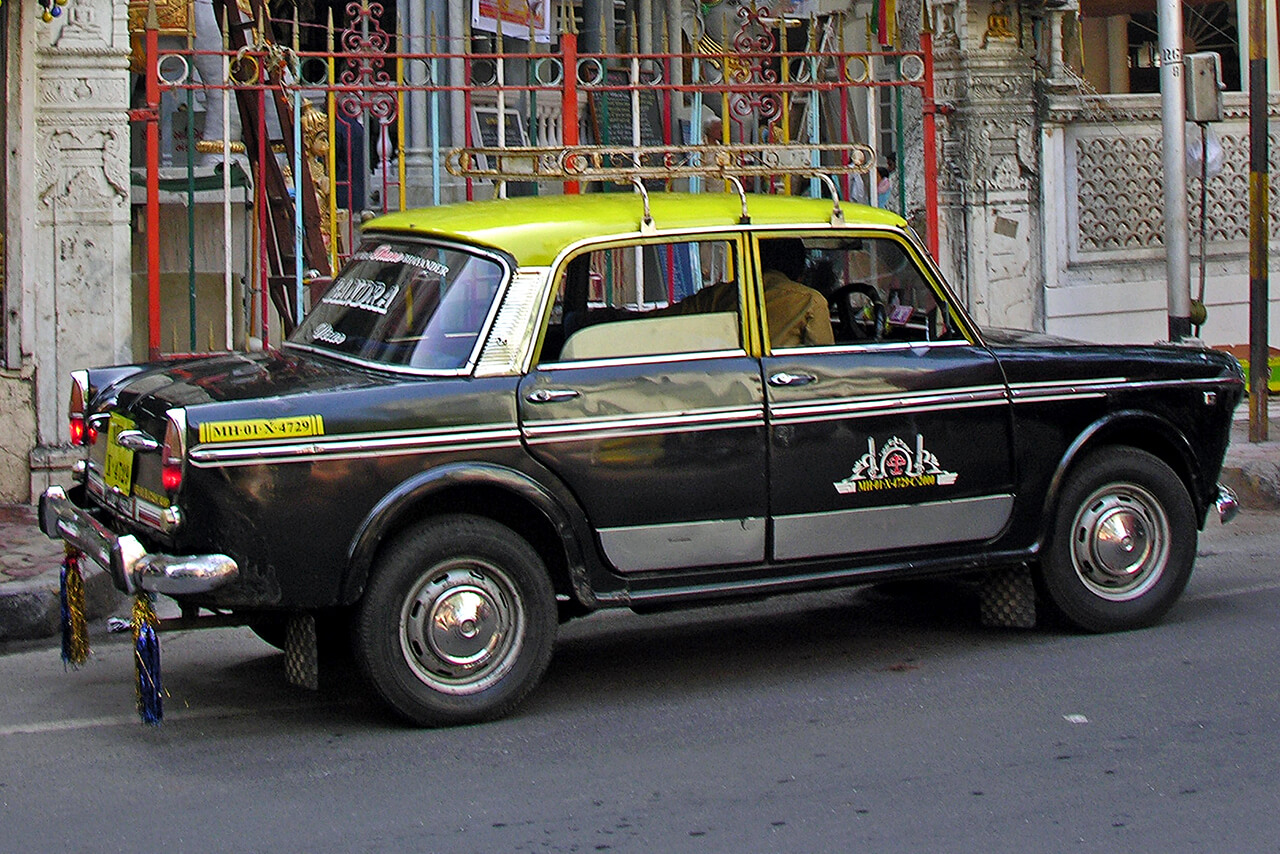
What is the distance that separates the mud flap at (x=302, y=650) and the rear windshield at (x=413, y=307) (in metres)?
0.87

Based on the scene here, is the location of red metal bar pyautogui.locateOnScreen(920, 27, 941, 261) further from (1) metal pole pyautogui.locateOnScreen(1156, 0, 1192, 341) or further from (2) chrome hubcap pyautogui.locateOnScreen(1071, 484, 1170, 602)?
(2) chrome hubcap pyautogui.locateOnScreen(1071, 484, 1170, 602)

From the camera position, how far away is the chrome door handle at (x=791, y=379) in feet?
18.8

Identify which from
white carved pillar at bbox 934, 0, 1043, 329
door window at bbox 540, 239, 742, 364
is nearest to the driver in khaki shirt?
door window at bbox 540, 239, 742, 364

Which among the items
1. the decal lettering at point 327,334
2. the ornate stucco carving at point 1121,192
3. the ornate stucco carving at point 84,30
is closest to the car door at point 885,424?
the decal lettering at point 327,334

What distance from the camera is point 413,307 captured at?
559 cm

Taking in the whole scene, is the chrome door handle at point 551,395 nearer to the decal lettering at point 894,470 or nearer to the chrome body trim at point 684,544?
the chrome body trim at point 684,544

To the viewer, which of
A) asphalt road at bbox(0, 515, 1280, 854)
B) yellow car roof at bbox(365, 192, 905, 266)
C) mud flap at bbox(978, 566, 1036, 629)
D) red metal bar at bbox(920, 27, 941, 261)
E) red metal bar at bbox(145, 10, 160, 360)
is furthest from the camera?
red metal bar at bbox(920, 27, 941, 261)

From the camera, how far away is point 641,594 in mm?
5578

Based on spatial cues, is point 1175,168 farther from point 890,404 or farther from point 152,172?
point 152,172

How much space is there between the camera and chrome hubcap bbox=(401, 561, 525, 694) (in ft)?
17.3

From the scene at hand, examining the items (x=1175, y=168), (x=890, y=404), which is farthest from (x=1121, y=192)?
(x=890, y=404)

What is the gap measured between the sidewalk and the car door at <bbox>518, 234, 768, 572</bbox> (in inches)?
99.5

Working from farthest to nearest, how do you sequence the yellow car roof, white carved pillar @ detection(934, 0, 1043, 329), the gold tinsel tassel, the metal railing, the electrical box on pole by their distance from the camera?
white carved pillar @ detection(934, 0, 1043, 329)
the electrical box on pole
the metal railing
the gold tinsel tassel
the yellow car roof

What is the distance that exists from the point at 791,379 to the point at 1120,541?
155 cm
